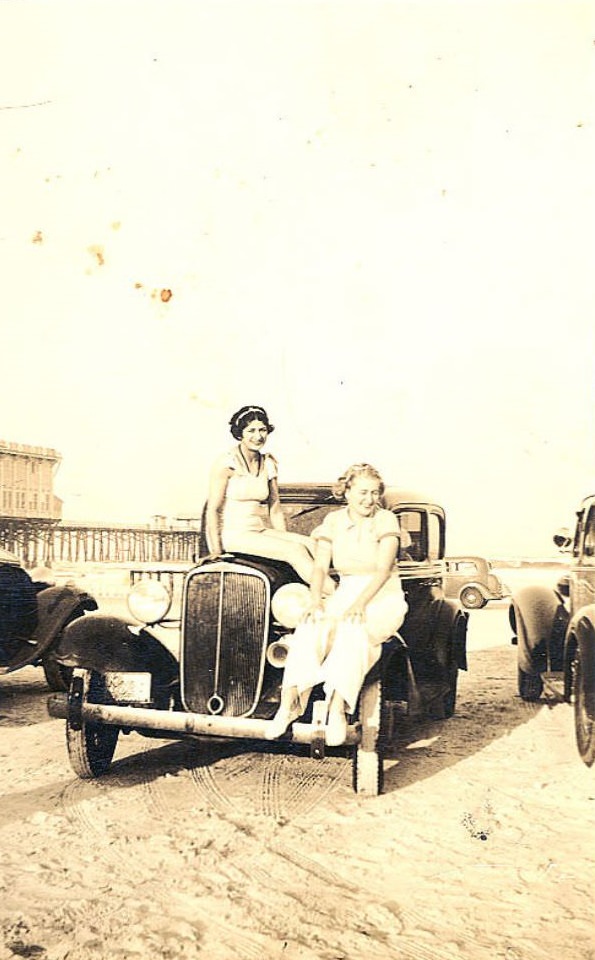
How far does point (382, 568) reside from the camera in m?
3.49

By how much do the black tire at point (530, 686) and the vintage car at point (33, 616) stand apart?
9.52 ft

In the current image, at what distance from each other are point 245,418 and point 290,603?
924mm

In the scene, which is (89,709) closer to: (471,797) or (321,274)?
(471,797)

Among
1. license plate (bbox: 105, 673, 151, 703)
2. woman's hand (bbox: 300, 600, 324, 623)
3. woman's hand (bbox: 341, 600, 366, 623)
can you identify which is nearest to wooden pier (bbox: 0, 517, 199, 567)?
license plate (bbox: 105, 673, 151, 703)

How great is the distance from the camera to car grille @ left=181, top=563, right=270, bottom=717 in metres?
3.70

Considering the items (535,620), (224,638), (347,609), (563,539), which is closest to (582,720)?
(563,539)

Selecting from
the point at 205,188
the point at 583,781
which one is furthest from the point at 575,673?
the point at 205,188

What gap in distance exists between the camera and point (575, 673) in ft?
13.7

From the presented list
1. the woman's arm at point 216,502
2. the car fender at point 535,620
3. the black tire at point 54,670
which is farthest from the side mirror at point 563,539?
the black tire at point 54,670

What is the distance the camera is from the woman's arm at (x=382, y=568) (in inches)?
136

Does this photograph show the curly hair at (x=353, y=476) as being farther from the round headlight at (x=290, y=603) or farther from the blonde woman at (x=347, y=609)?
the round headlight at (x=290, y=603)

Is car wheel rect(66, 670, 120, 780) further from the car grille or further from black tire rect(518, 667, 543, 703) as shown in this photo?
black tire rect(518, 667, 543, 703)

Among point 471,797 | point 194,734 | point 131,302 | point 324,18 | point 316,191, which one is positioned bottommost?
point 471,797

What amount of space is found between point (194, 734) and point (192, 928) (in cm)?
120
